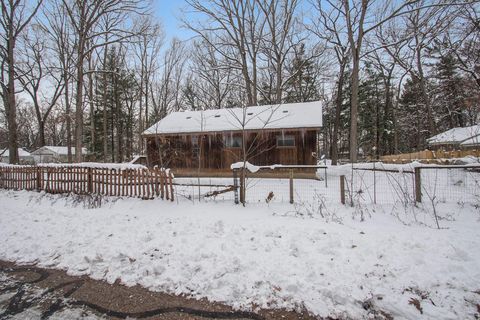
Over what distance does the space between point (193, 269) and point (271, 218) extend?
2335mm

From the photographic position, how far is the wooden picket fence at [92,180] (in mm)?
7707

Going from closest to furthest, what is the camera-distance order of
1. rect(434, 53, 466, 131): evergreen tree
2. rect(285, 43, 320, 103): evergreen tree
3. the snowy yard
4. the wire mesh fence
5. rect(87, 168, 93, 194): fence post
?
1. the snowy yard
2. the wire mesh fence
3. rect(87, 168, 93, 194): fence post
4. rect(434, 53, 466, 131): evergreen tree
5. rect(285, 43, 320, 103): evergreen tree

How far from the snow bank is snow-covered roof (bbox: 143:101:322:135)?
862cm

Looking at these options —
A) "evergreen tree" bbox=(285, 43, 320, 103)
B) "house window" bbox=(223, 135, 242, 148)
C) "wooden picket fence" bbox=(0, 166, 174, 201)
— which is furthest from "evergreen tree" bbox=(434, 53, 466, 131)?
"wooden picket fence" bbox=(0, 166, 174, 201)

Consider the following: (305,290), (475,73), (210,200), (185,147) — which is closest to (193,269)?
(305,290)

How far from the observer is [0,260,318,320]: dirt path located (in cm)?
279

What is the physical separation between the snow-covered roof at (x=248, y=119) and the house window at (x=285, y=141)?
0.81 meters

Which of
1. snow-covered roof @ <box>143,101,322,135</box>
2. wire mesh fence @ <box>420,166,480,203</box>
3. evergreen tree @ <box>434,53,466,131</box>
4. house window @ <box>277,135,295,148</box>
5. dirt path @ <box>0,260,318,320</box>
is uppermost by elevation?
evergreen tree @ <box>434,53,466,131</box>

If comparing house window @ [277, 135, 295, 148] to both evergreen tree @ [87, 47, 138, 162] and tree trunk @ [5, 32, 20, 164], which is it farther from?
evergreen tree @ [87, 47, 138, 162]

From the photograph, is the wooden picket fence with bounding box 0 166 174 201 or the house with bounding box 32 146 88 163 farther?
the house with bounding box 32 146 88 163

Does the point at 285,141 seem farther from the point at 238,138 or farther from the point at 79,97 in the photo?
the point at 79,97

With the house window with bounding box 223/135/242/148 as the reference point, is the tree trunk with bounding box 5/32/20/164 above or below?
above

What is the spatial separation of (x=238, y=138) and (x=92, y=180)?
8487mm

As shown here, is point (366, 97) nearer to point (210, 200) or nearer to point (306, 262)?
point (210, 200)
